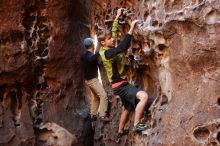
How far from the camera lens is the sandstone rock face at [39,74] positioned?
761cm

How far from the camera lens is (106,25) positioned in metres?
7.67

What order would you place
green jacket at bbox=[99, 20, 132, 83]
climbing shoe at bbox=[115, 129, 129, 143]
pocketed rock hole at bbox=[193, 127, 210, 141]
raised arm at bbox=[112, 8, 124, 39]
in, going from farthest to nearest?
climbing shoe at bbox=[115, 129, 129, 143] < raised arm at bbox=[112, 8, 124, 39] < green jacket at bbox=[99, 20, 132, 83] < pocketed rock hole at bbox=[193, 127, 210, 141]

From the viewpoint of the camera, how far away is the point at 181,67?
17.8 feet

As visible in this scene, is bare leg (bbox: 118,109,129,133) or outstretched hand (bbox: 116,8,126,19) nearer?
bare leg (bbox: 118,109,129,133)

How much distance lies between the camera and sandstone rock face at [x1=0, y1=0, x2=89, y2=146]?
761cm

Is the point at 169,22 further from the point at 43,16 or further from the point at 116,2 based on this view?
the point at 43,16

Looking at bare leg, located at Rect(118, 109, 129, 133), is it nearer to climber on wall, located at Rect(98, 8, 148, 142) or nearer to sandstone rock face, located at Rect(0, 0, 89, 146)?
climber on wall, located at Rect(98, 8, 148, 142)

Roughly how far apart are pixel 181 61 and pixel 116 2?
85.5 inches

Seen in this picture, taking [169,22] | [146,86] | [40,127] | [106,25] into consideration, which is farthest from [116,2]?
[40,127]

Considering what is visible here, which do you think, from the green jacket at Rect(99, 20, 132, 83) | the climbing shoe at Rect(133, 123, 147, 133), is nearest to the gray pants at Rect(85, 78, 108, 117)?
the green jacket at Rect(99, 20, 132, 83)

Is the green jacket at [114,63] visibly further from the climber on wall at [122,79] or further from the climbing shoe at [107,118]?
the climbing shoe at [107,118]

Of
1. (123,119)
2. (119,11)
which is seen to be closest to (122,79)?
(123,119)

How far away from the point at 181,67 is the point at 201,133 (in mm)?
815

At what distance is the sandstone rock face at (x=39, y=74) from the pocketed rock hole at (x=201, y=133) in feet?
10.6
